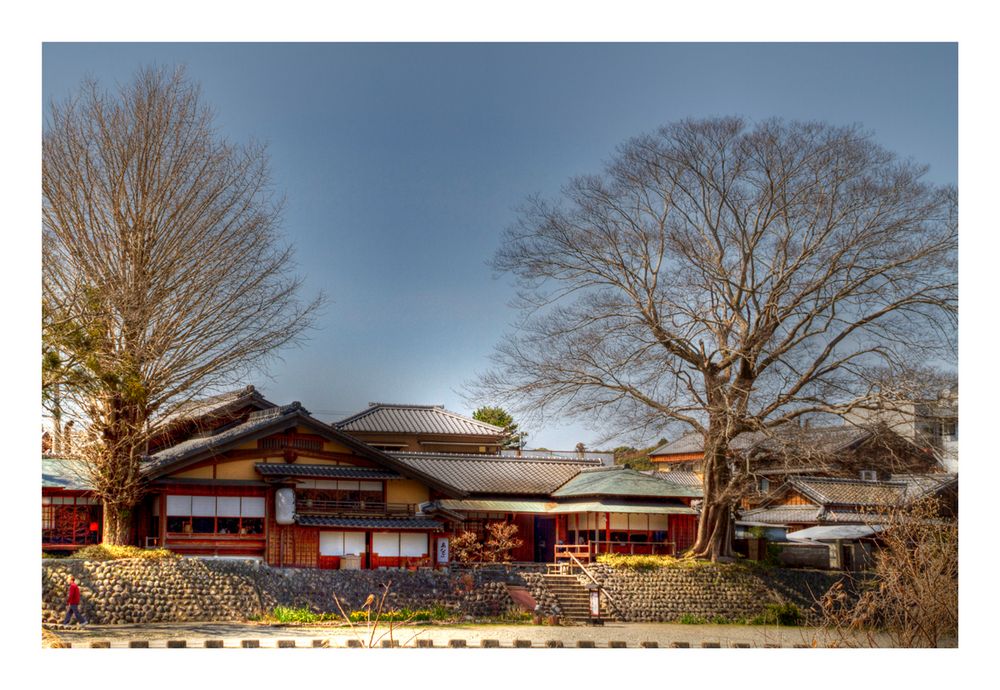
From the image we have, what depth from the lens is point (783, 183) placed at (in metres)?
20.7

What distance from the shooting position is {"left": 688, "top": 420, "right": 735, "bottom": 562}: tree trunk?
70.6 ft

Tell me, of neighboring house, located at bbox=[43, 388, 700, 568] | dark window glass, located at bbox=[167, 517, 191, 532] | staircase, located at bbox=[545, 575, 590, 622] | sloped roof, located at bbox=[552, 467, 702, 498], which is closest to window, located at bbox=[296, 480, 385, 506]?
neighboring house, located at bbox=[43, 388, 700, 568]

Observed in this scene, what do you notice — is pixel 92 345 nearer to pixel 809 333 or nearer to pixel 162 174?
pixel 162 174

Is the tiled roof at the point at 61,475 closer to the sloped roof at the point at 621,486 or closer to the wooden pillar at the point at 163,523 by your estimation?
the wooden pillar at the point at 163,523

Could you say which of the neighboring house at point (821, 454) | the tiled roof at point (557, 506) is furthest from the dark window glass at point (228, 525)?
the neighboring house at point (821, 454)

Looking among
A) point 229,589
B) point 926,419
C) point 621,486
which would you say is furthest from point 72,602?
point 926,419

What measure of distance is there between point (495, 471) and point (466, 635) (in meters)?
8.14

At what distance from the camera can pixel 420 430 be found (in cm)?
2616

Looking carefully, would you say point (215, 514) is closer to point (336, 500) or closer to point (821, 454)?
point (336, 500)

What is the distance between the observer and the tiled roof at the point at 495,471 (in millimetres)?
23797

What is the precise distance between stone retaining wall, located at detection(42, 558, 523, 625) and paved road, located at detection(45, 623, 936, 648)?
44 cm

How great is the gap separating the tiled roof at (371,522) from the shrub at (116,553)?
2520 mm

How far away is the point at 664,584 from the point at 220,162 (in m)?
10.6

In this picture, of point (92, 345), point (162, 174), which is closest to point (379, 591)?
point (92, 345)
